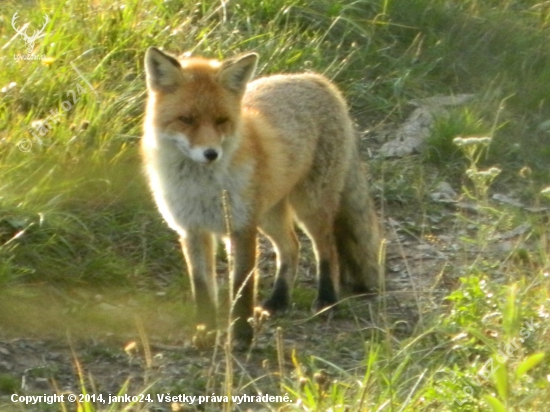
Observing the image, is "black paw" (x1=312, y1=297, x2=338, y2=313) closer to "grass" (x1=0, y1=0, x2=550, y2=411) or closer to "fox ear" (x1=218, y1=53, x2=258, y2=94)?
"grass" (x1=0, y1=0, x2=550, y2=411)

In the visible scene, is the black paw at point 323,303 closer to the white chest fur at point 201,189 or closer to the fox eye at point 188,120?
the white chest fur at point 201,189

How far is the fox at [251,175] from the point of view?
14.6 feet

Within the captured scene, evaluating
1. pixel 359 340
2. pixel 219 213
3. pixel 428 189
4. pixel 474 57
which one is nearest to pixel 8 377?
pixel 219 213

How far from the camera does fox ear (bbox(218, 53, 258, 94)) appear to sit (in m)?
4.52

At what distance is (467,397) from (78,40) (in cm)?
384

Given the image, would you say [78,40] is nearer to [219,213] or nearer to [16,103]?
[16,103]

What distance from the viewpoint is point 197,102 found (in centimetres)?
439

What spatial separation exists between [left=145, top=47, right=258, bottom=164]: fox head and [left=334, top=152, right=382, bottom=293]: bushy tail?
3.59 feet

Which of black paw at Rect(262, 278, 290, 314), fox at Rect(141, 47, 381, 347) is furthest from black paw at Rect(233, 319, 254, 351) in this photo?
black paw at Rect(262, 278, 290, 314)

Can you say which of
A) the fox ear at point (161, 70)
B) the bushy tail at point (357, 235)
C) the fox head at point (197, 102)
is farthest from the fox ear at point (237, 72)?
the bushy tail at point (357, 235)

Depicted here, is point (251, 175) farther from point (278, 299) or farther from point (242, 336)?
point (278, 299)

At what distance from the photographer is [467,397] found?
10.2ft

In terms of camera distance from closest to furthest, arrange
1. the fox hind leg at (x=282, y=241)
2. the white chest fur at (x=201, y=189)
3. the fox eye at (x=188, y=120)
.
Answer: the fox eye at (x=188, y=120) → the white chest fur at (x=201, y=189) → the fox hind leg at (x=282, y=241)

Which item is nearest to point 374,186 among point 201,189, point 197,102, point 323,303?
point 323,303
